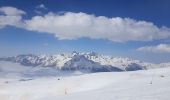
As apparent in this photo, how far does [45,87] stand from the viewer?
5984cm

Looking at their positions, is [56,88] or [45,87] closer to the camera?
[56,88]

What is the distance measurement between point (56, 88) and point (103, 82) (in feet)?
31.0

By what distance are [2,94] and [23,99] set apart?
961 cm

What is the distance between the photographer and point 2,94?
66.4 m

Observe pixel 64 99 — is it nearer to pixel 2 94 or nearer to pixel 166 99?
pixel 166 99

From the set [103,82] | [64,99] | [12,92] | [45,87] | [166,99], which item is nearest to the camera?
[166,99]

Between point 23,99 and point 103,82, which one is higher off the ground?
point 103,82

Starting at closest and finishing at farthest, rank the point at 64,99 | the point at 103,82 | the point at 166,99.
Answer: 1. the point at 166,99
2. the point at 64,99
3. the point at 103,82

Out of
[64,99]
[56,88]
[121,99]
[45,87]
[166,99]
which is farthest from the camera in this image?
[45,87]

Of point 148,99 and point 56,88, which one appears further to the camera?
point 56,88

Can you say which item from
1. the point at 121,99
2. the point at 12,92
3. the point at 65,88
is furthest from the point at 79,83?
the point at 121,99

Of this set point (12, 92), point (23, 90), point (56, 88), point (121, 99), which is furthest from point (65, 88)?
point (121, 99)

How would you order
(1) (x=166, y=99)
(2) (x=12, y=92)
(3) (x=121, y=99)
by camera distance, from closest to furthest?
(1) (x=166, y=99), (3) (x=121, y=99), (2) (x=12, y=92)

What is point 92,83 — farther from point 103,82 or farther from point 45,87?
point 45,87
